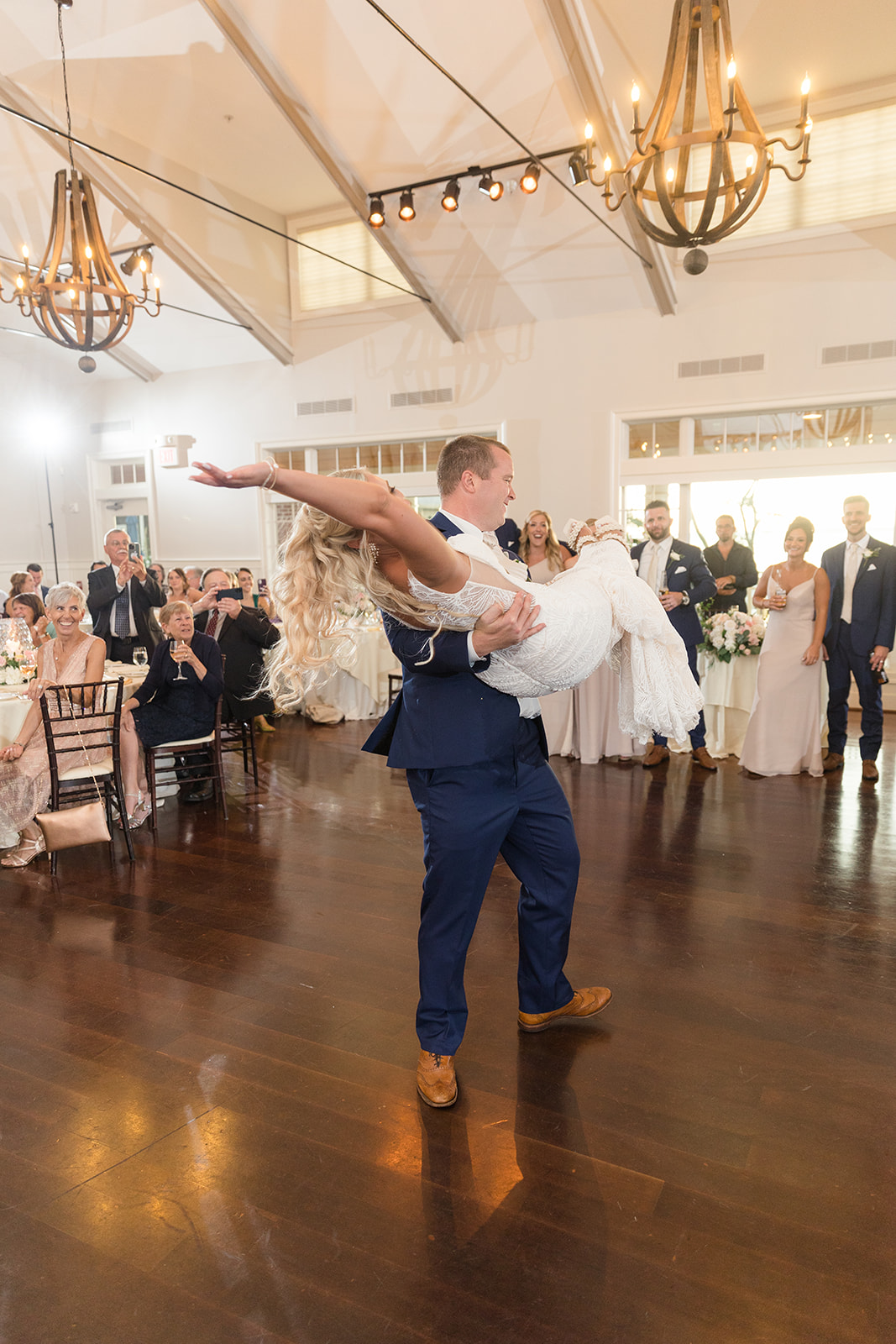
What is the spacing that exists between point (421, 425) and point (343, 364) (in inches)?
55.0

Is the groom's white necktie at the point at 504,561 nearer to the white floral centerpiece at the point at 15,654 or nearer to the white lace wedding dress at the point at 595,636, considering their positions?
the white lace wedding dress at the point at 595,636

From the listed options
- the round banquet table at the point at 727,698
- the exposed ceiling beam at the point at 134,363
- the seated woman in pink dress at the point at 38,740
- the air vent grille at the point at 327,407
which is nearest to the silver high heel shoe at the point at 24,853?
the seated woman in pink dress at the point at 38,740

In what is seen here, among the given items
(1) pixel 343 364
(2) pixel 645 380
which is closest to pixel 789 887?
(2) pixel 645 380

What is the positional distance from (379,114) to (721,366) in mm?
3923

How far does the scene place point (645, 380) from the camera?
853 centimetres

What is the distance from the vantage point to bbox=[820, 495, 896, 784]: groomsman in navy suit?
541cm

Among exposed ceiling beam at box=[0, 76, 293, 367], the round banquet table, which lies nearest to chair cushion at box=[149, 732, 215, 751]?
the round banquet table

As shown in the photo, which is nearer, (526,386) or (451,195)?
(451,195)

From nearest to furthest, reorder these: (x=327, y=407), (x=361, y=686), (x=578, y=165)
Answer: (x=578, y=165) → (x=361, y=686) → (x=327, y=407)

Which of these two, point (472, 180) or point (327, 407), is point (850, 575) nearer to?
point (472, 180)

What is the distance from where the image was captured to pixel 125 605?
606 cm

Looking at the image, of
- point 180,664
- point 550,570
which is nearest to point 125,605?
point 180,664

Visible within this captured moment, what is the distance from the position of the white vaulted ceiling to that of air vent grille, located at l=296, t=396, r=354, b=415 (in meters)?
1.12

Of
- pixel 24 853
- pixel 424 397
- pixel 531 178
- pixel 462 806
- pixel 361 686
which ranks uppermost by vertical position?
pixel 531 178
